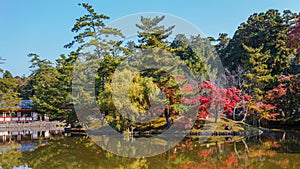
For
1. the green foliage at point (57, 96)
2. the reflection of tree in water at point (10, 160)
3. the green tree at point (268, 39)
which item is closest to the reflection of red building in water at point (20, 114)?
the green foliage at point (57, 96)

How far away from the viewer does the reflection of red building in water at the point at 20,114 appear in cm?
1998

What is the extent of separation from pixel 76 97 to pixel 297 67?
12.2 metres

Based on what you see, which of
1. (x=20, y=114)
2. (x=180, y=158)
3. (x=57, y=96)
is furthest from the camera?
(x=20, y=114)

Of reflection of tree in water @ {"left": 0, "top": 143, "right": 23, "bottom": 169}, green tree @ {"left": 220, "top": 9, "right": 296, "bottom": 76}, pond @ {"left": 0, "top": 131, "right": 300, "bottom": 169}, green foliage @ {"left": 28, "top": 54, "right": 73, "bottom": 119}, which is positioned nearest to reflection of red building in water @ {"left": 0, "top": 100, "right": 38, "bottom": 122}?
green foliage @ {"left": 28, "top": 54, "right": 73, "bottom": 119}

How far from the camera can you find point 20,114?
2083cm

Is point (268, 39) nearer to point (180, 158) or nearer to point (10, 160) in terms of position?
point (180, 158)

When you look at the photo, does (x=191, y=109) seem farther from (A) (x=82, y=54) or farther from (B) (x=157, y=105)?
(A) (x=82, y=54)

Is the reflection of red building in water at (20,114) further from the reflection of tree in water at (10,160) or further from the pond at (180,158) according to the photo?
the pond at (180,158)

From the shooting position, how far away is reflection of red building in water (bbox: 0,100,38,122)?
19984 mm

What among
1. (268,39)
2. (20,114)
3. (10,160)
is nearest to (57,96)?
(20,114)

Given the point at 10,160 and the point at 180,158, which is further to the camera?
the point at 10,160

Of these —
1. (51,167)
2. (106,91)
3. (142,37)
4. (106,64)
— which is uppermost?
(142,37)

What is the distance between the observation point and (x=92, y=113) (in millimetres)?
13984

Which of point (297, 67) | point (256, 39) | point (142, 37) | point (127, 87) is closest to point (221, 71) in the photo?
point (256, 39)
